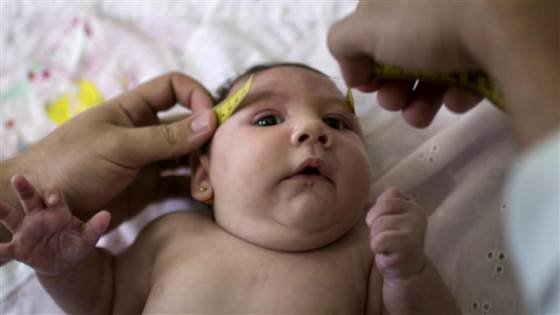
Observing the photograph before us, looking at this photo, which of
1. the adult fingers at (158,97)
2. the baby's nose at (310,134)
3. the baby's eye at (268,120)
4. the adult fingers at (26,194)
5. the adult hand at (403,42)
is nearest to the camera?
the adult hand at (403,42)

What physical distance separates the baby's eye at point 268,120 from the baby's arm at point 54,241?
0.32m

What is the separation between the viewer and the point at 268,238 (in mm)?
1096

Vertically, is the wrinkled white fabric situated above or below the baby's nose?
above

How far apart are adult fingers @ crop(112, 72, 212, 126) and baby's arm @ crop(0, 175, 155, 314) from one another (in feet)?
1.04

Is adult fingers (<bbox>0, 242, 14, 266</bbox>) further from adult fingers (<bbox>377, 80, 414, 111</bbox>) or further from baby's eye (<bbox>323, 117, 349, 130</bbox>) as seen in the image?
adult fingers (<bbox>377, 80, 414, 111</bbox>)

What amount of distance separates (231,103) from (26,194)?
40cm

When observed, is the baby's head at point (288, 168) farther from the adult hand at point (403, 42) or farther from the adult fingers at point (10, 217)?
the adult fingers at point (10, 217)

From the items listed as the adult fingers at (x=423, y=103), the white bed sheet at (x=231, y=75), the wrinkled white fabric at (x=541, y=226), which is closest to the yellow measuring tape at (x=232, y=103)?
the adult fingers at (x=423, y=103)

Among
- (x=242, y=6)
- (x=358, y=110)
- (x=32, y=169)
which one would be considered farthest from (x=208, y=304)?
(x=242, y=6)

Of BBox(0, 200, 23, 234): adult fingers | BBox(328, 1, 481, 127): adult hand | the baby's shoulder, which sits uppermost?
BBox(328, 1, 481, 127): adult hand

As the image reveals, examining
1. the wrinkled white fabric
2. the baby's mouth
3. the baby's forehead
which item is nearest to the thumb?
the baby's forehead

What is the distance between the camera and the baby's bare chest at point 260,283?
1044mm

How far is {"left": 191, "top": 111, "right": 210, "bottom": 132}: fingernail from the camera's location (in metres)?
1.20

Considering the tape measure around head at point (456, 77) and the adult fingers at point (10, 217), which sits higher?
the tape measure around head at point (456, 77)
